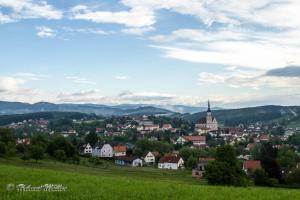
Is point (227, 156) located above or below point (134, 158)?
above

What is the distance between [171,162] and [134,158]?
49.0ft

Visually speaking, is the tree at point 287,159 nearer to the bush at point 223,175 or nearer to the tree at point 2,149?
the bush at point 223,175

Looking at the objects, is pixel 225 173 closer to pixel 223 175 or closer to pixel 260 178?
pixel 223 175

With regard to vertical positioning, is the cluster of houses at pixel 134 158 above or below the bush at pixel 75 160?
below

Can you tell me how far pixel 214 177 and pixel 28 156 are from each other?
37922 millimetres

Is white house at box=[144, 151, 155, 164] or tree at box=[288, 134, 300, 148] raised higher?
tree at box=[288, 134, 300, 148]

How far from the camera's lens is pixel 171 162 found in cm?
11481

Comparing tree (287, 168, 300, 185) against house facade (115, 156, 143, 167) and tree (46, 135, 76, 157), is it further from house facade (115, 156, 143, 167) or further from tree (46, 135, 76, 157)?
house facade (115, 156, 143, 167)

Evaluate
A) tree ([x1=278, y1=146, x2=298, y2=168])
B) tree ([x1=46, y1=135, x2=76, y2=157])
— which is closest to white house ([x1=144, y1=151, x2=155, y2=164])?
tree ([x1=278, y1=146, x2=298, y2=168])

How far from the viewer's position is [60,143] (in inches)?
3649

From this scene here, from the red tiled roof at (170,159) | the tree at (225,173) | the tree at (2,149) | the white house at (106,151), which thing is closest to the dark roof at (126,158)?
the red tiled roof at (170,159)

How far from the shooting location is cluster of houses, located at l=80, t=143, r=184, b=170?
381ft

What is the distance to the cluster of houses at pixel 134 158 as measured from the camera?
381 ft

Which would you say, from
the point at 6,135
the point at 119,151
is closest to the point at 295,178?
the point at 6,135
